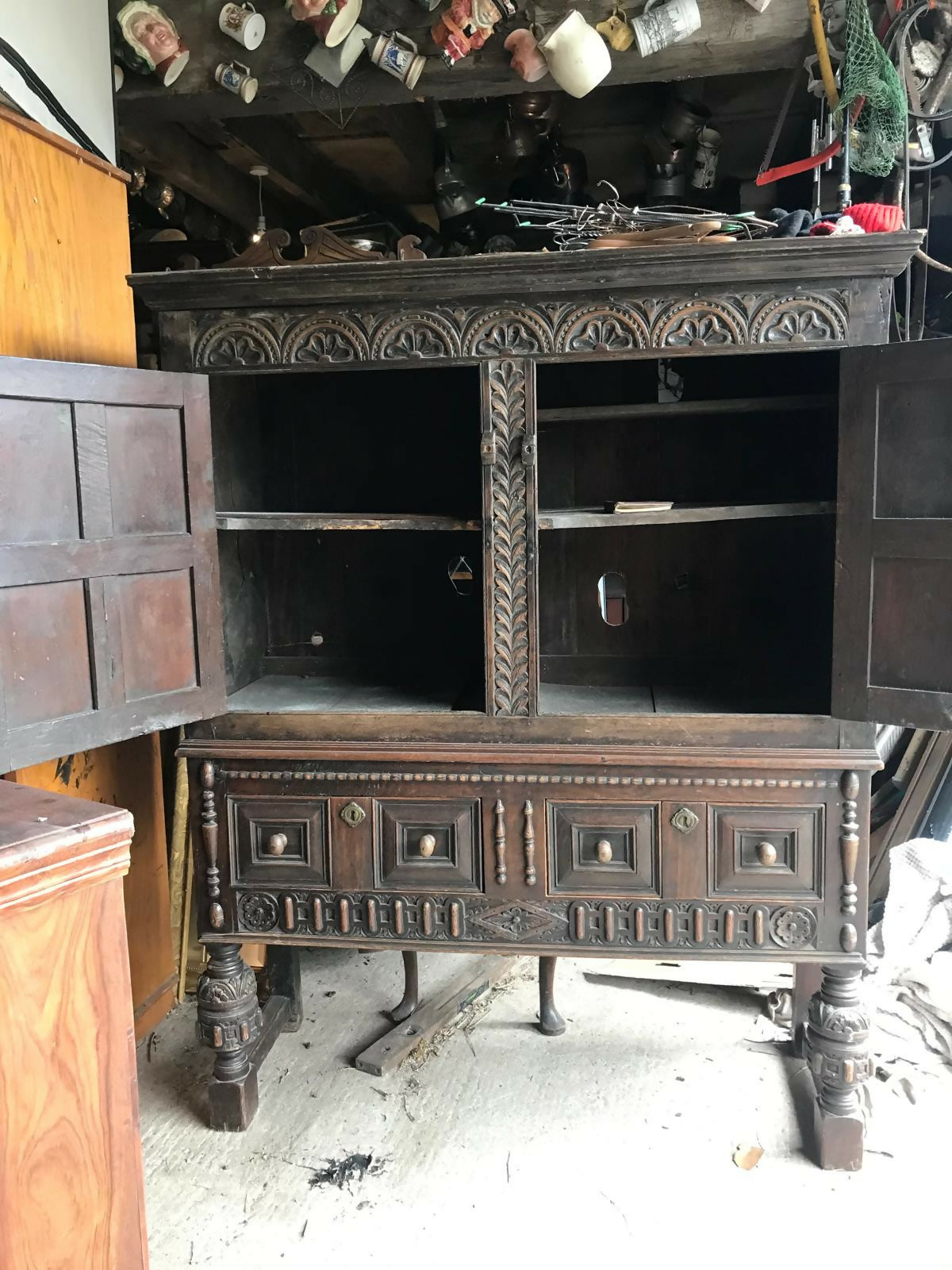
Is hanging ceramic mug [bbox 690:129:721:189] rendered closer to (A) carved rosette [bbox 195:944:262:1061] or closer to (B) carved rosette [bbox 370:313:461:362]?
(B) carved rosette [bbox 370:313:461:362]

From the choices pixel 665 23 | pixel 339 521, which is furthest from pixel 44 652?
pixel 665 23

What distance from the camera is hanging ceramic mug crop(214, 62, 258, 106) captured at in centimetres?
214

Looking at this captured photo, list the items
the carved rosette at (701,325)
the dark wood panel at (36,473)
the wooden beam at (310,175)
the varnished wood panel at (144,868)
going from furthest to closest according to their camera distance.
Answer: the wooden beam at (310,175), the varnished wood panel at (144,868), the carved rosette at (701,325), the dark wood panel at (36,473)

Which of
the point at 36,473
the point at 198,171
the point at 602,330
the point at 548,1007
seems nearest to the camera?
the point at 36,473

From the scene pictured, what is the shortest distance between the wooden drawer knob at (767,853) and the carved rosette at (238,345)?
131cm

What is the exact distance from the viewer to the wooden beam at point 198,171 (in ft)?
8.46

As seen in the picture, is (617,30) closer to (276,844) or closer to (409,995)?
(276,844)

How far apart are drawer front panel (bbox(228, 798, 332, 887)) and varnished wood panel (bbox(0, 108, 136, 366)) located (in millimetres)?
991

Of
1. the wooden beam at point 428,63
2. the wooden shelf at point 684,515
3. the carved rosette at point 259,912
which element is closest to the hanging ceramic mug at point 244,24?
the wooden beam at point 428,63

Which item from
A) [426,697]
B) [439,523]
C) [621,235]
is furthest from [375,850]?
[621,235]

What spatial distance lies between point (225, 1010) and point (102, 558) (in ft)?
3.34

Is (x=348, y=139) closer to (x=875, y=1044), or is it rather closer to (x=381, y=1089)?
(x=381, y=1089)

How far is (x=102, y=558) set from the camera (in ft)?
5.28

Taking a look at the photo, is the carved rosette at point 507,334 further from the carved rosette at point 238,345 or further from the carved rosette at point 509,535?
the carved rosette at point 238,345
